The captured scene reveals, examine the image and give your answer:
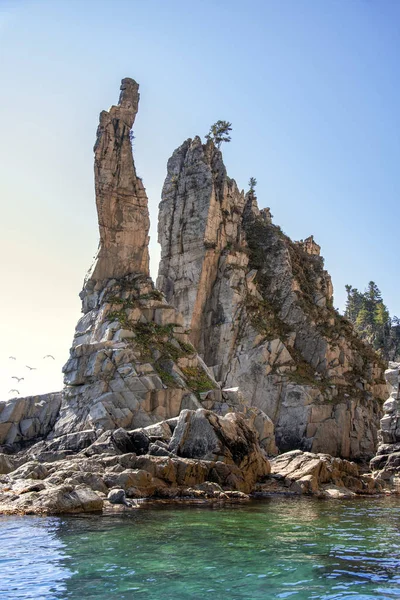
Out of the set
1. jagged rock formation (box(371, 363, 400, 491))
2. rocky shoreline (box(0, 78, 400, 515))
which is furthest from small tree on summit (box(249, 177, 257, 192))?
jagged rock formation (box(371, 363, 400, 491))

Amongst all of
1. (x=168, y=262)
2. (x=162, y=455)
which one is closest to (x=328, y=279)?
(x=168, y=262)

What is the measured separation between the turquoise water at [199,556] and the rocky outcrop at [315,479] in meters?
10.7

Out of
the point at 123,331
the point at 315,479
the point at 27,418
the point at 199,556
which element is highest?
the point at 123,331

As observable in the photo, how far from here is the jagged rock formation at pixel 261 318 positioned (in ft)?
232

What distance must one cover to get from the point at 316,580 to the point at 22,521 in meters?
13.0

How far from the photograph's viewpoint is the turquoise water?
571 inches

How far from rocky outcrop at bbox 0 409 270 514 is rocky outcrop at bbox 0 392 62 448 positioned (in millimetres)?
9602

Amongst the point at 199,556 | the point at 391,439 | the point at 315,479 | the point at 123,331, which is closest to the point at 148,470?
the point at 315,479

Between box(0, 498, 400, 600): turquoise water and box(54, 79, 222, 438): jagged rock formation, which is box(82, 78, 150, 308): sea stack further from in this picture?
box(0, 498, 400, 600): turquoise water

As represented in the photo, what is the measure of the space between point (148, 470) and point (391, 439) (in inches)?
1179

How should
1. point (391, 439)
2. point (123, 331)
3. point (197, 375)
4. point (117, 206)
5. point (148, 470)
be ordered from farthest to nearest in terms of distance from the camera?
1. point (117, 206)
2. point (197, 375)
3. point (123, 331)
4. point (391, 439)
5. point (148, 470)

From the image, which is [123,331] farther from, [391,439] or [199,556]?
[199,556]

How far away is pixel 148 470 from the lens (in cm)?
3288

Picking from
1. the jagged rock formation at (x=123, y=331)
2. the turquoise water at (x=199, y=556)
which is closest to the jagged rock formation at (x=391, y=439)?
the jagged rock formation at (x=123, y=331)
